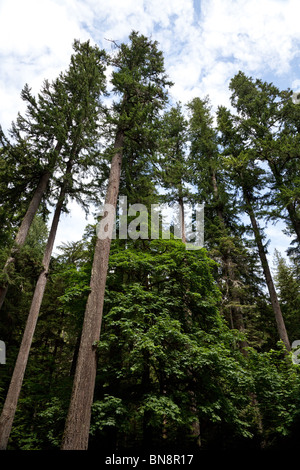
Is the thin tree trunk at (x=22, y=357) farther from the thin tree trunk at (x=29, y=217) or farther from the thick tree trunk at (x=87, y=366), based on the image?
the thick tree trunk at (x=87, y=366)

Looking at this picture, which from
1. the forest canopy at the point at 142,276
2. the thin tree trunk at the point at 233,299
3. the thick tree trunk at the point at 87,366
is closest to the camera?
the thick tree trunk at the point at 87,366

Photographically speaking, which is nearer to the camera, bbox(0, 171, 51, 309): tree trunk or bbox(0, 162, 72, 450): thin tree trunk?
bbox(0, 162, 72, 450): thin tree trunk

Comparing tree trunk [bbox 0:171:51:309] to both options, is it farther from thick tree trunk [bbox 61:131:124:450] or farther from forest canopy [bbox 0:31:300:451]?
thick tree trunk [bbox 61:131:124:450]

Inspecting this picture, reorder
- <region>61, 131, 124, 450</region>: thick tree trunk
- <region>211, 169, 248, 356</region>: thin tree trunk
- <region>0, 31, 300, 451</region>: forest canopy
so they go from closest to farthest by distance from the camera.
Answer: <region>61, 131, 124, 450</region>: thick tree trunk, <region>0, 31, 300, 451</region>: forest canopy, <region>211, 169, 248, 356</region>: thin tree trunk

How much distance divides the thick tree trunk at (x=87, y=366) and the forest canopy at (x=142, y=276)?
0.03 metres

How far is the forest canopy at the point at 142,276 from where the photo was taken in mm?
5922

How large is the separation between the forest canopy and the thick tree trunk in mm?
26

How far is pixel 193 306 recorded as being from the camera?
7.61 m

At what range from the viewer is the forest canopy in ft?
19.4

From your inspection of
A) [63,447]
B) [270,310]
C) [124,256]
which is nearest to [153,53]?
[124,256]

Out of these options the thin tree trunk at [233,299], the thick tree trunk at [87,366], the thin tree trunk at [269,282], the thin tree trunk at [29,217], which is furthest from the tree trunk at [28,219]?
the thin tree trunk at [269,282]

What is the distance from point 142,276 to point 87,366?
3416 mm
